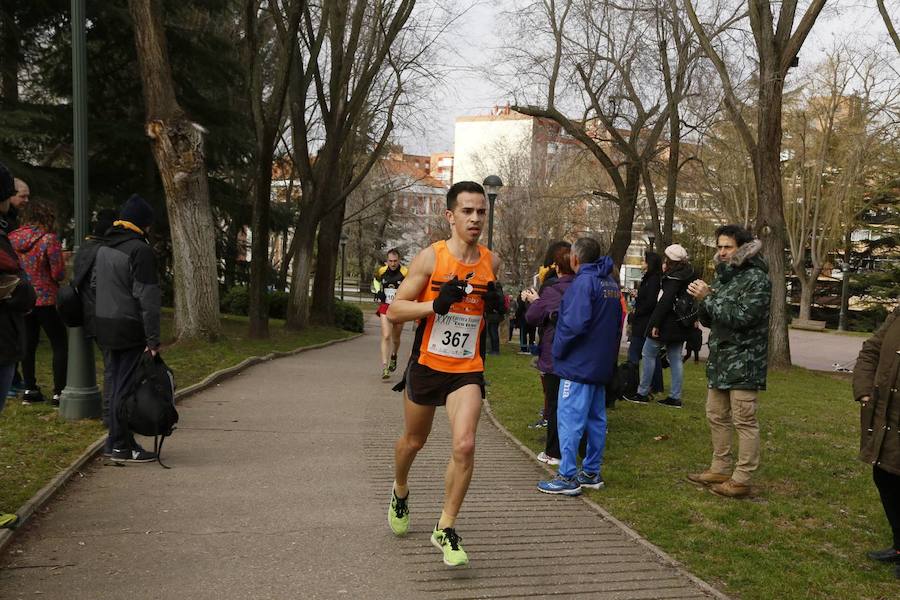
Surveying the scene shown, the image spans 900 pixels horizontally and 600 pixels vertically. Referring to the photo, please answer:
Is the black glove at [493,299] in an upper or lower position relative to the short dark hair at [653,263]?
lower

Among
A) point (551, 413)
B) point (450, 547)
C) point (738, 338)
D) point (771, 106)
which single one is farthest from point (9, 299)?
point (771, 106)

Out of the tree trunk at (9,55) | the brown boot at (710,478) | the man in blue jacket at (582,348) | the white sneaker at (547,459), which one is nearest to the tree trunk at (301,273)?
the tree trunk at (9,55)

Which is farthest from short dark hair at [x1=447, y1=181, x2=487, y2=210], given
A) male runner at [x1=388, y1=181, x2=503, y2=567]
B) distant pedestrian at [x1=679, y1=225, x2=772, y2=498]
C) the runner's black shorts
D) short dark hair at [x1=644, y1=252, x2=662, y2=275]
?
short dark hair at [x1=644, y1=252, x2=662, y2=275]

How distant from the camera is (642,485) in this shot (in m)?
6.59

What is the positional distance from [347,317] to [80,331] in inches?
781

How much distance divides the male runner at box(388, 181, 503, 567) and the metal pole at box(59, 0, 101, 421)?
14.5 feet

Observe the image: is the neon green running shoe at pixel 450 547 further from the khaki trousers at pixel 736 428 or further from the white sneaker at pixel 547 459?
the white sneaker at pixel 547 459

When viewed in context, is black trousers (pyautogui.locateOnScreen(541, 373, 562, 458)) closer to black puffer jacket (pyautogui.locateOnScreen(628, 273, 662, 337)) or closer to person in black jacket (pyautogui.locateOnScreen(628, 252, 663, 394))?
person in black jacket (pyautogui.locateOnScreen(628, 252, 663, 394))

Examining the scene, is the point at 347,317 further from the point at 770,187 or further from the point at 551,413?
the point at 551,413

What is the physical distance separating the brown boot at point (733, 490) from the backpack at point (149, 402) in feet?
13.7

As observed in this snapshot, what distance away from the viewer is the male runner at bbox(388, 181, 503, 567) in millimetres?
4543

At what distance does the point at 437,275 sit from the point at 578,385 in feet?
6.86

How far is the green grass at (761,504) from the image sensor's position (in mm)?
4676

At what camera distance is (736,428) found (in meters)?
6.13
